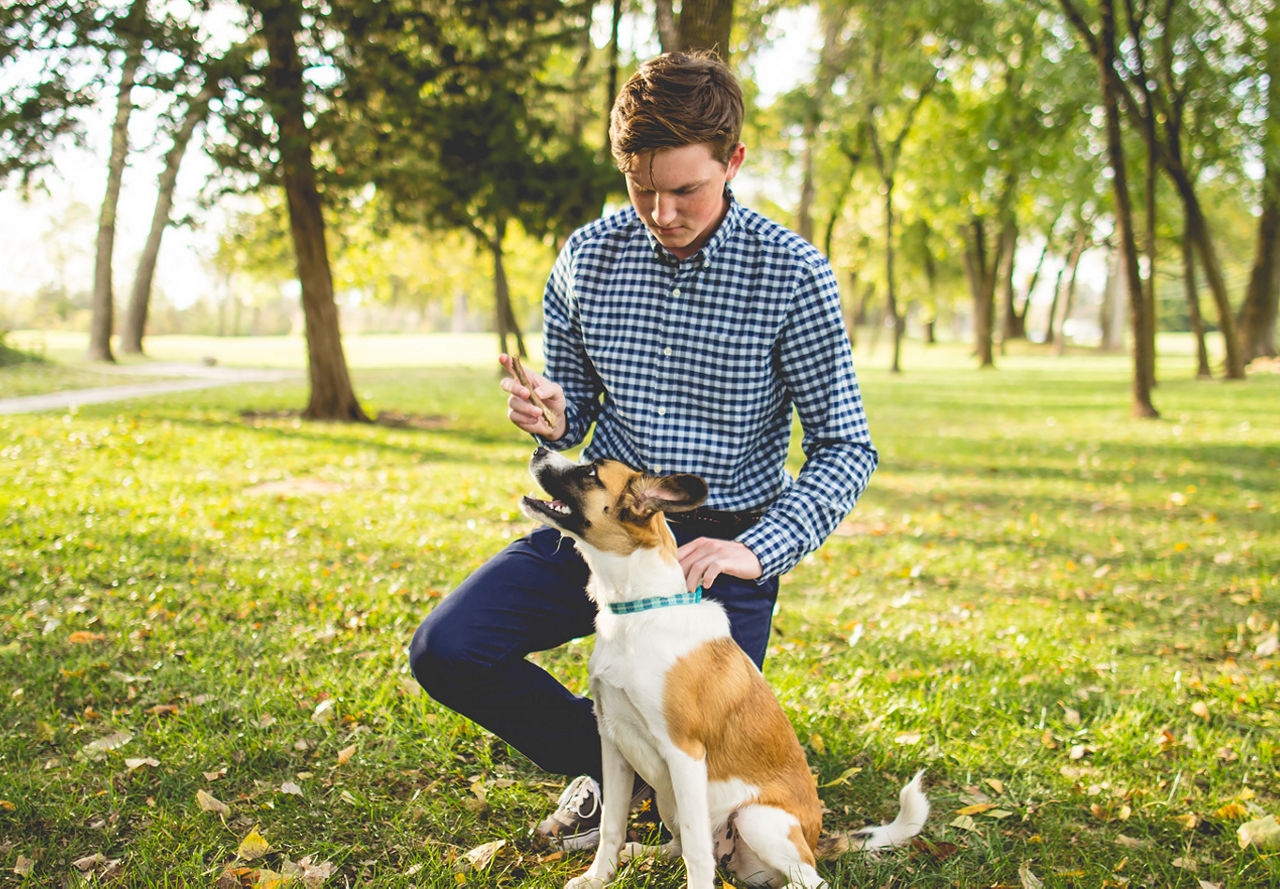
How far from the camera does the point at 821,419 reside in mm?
3111

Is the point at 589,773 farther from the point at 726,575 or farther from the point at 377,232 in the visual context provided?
the point at 377,232

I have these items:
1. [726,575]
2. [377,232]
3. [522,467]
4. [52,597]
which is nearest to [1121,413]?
[522,467]

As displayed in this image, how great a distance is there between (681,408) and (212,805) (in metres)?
2.30

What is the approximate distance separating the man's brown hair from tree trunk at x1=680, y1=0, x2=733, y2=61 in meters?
4.73

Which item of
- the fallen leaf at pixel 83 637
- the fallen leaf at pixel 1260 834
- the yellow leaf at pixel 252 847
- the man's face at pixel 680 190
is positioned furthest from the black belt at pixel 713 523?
the fallen leaf at pixel 83 637

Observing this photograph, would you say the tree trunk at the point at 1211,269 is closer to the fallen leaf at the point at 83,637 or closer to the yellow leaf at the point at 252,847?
the fallen leaf at the point at 83,637

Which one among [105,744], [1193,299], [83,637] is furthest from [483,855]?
[1193,299]

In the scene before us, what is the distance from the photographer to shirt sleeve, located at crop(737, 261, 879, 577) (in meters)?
2.92

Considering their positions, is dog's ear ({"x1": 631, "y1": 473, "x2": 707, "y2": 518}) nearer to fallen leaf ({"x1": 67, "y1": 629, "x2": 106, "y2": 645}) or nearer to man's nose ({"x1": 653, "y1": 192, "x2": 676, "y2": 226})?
man's nose ({"x1": 653, "y1": 192, "x2": 676, "y2": 226})

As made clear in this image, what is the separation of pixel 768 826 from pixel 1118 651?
136 inches

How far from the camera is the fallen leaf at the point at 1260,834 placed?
3.16 metres

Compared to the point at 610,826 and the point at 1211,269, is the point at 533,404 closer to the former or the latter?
the point at 610,826

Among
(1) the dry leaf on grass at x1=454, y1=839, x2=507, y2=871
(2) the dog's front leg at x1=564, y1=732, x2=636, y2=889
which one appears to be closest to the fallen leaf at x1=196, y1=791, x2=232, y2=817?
(1) the dry leaf on grass at x1=454, y1=839, x2=507, y2=871

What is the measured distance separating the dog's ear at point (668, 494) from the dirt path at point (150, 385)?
13620 millimetres
